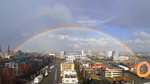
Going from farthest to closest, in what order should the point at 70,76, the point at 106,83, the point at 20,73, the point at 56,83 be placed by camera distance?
the point at 20,73 < the point at 56,83 < the point at 106,83 < the point at 70,76

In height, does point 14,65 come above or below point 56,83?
above

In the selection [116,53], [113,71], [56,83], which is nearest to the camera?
[56,83]

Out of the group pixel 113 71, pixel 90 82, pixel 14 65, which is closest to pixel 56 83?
pixel 90 82

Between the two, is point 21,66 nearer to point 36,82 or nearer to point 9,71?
point 36,82

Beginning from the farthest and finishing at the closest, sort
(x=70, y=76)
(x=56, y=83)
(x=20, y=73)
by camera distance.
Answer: (x=20, y=73), (x=56, y=83), (x=70, y=76)

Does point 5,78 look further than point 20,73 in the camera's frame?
No

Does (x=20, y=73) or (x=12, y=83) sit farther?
(x=20, y=73)

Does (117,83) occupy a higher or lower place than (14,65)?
lower

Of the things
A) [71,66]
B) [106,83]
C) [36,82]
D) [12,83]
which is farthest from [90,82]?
[71,66]

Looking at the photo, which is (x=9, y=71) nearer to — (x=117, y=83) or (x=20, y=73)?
(x=20, y=73)
